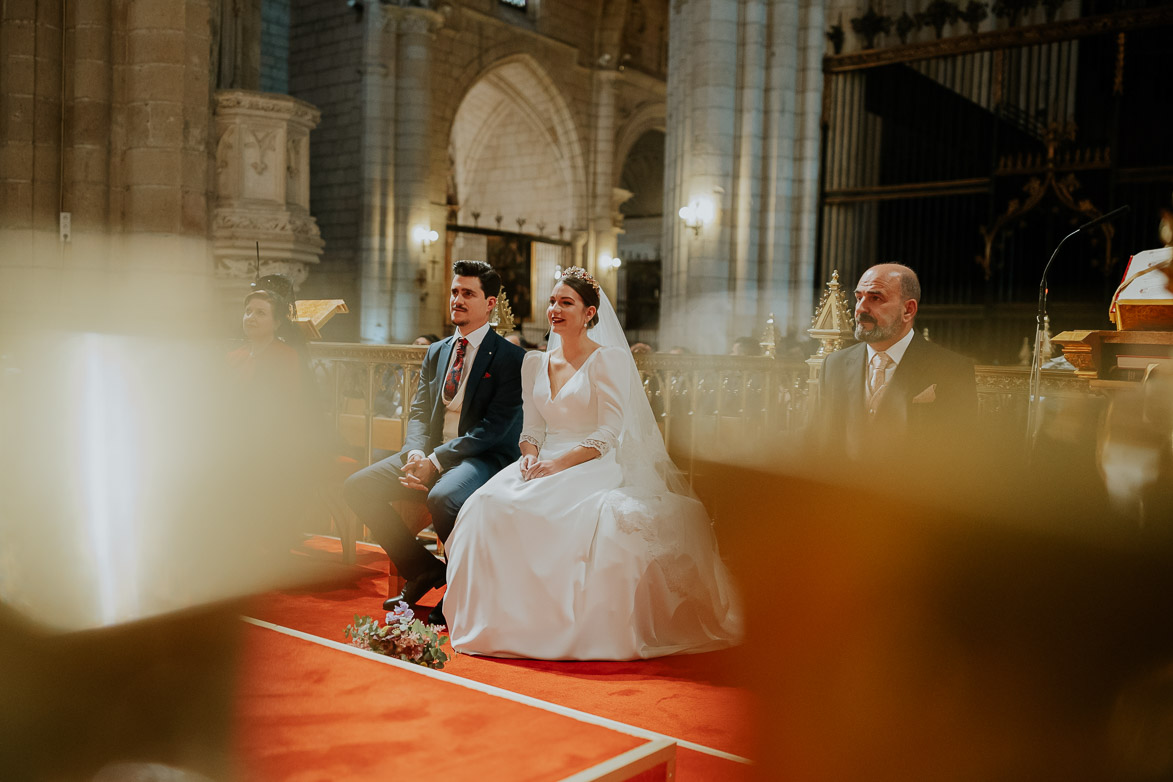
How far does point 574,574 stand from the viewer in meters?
3.59

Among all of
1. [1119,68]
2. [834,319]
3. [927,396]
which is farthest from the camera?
[1119,68]

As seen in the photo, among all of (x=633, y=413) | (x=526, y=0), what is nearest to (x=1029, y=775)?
(x=633, y=413)

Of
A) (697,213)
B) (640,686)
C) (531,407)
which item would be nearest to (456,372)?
(531,407)

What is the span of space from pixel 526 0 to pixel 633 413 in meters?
18.7

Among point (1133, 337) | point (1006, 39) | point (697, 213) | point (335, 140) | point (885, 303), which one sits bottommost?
point (1133, 337)

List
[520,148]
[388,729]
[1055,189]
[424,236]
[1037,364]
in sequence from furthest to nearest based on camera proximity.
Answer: [520,148]
[424,236]
[1055,189]
[1037,364]
[388,729]

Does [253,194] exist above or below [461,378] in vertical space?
above

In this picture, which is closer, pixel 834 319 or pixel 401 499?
pixel 401 499

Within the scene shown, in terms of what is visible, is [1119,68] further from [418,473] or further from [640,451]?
[418,473]

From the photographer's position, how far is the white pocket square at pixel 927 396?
117 inches

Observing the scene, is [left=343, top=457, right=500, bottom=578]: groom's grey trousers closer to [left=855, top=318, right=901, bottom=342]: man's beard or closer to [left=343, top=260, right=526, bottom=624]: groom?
[left=343, top=260, right=526, bottom=624]: groom

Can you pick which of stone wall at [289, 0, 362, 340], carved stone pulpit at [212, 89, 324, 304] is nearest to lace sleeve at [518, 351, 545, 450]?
carved stone pulpit at [212, 89, 324, 304]

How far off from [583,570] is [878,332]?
1438 mm

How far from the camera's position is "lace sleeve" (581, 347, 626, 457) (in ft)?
12.7
